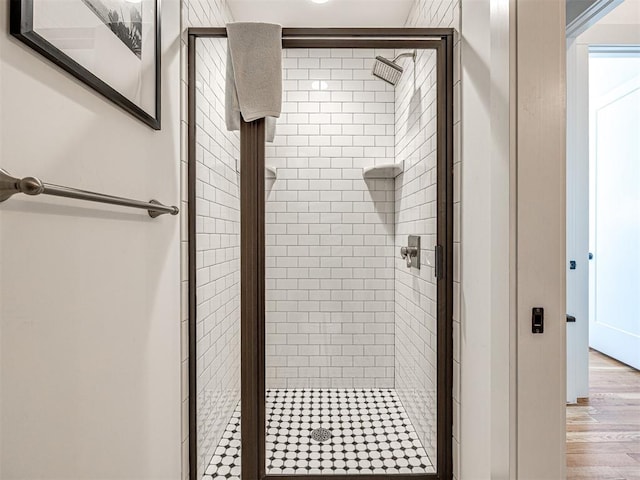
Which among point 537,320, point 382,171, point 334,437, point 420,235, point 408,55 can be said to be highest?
point 408,55

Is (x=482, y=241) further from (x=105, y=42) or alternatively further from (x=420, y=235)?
(x=105, y=42)

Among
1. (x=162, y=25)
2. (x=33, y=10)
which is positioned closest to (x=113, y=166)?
(x=33, y=10)

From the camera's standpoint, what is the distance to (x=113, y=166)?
96 cm

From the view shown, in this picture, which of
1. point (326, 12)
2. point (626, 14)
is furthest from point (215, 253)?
point (626, 14)

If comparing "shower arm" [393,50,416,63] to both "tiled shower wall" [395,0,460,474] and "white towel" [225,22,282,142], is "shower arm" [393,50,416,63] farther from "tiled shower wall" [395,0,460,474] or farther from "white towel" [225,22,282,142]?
"white towel" [225,22,282,142]

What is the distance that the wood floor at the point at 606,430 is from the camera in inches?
66.3

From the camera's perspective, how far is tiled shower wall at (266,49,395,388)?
1.56 meters

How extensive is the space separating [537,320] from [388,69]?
1.08 metres

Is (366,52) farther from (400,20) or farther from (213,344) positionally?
(213,344)

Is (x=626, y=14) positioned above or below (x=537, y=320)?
above

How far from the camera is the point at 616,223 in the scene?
327 centimetres

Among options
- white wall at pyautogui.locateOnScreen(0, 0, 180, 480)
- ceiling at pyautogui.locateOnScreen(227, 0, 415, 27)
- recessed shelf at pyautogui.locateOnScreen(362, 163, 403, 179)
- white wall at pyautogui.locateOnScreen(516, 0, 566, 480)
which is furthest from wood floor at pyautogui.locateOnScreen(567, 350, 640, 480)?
ceiling at pyautogui.locateOnScreen(227, 0, 415, 27)

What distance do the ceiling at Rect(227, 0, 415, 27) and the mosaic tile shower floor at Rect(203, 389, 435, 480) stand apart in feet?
6.53

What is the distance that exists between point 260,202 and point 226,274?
1.02ft
